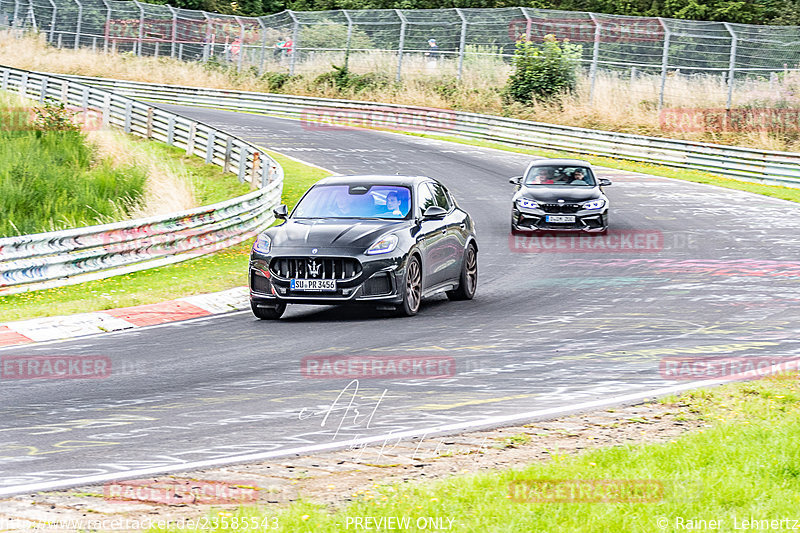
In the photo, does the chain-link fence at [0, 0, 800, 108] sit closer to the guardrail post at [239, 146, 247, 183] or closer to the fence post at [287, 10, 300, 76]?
the fence post at [287, 10, 300, 76]

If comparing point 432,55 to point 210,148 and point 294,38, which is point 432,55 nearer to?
point 294,38

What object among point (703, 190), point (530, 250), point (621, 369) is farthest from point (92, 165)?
point (621, 369)

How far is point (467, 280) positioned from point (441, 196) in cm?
120

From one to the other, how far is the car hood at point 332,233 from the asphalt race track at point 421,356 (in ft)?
3.07

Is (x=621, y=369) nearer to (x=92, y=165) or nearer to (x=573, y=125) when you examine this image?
(x=92, y=165)

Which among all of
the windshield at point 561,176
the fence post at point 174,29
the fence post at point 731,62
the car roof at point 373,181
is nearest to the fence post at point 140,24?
the fence post at point 174,29

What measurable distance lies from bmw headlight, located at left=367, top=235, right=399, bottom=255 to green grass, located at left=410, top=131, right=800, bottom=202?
18.5 meters

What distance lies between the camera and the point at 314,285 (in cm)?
1250

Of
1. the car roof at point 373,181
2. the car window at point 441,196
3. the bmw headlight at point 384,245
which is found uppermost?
the car roof at point 373,181

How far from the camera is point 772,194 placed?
29.5 m

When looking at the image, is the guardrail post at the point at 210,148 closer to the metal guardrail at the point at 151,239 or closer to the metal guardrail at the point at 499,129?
the metal guardrail at the point at 151,239

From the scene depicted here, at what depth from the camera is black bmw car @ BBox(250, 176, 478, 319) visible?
41.0ft

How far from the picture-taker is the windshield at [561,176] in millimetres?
22062

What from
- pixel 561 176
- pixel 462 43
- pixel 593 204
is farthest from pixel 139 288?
pixel 462 43
